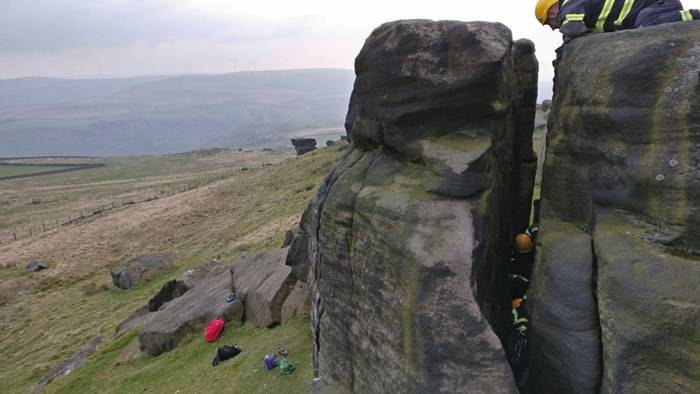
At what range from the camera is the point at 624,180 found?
37.9 ft

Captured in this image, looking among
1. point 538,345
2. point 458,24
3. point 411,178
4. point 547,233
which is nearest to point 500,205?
point 547,233

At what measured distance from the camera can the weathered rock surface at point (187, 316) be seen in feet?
85.7

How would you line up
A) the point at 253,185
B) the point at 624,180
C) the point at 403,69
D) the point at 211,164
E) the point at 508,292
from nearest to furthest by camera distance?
the point at 624,180 < the point at 403,69 < the point at 508,292 < the point at 253,185 < the point at 211,164

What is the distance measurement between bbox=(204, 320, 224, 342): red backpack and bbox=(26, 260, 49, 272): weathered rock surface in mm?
37936

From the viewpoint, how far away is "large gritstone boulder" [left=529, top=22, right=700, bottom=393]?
10031 millimetres

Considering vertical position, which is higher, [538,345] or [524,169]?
[524,169]

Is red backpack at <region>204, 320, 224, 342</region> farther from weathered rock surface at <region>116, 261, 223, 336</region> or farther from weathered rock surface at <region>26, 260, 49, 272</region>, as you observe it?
weathered rock surface at <region>26, 260, 49, 272</region>

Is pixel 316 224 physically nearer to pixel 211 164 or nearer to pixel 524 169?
pixel 524 169

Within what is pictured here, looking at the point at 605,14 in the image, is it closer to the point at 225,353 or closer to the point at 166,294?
the point at 225,353

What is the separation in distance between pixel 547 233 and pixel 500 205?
1.57 meters

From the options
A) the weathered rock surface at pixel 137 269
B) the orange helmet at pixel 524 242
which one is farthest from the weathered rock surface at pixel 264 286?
the weathered rock surface at pixel 137 269

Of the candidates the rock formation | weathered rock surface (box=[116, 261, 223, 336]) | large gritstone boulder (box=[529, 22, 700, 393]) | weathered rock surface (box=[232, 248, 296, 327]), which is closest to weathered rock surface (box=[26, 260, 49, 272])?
weathered rock surface (box=[116, 261, 223, 336])

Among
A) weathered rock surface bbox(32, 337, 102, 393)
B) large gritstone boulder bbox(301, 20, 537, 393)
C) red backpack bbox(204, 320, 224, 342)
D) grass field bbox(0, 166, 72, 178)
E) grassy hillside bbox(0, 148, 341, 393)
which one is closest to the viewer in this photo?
large gritstone boulder bbox(301, 20, 537, 393)

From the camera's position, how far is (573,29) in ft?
44.3
